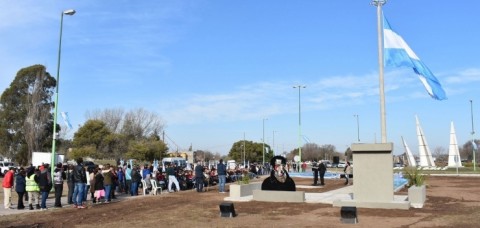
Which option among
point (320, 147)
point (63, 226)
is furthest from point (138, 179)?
point (320, 147)

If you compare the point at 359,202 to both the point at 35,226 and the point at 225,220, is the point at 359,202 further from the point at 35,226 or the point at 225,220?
the point at 35,226

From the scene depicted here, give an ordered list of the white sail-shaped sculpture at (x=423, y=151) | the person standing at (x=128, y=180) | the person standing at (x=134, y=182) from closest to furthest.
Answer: the person standing at (x=134, y=182)
the person standing at (x=128, y=180)
the white sail-shaped sculpture at (x=423, y=151)

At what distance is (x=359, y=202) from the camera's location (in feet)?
55.6

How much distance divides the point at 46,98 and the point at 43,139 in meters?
4.71

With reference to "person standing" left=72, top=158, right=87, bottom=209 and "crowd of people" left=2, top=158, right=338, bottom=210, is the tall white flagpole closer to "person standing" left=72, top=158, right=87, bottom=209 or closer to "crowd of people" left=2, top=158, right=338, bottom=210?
"crowd of people" left=2, top=158, right=338, bottom=210

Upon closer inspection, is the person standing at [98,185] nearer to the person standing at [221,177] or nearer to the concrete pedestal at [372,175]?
the person standing at [221,177]

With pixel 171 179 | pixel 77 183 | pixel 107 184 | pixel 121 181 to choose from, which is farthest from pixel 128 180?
pixel 77 183

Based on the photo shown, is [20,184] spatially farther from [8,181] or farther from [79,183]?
[79,183]

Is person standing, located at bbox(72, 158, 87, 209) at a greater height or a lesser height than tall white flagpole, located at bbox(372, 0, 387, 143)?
lesser

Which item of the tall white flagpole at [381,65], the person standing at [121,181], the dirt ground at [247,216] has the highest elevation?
the tall white flagpole at [381,65]

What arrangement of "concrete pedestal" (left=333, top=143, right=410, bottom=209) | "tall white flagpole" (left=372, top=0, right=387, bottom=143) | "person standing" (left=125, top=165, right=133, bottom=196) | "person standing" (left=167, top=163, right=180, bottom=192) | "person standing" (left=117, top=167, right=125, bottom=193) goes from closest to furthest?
1. "concrete pedestal" (left=333, top=143, right=410, bottom=209)
2. "tall white flagpole" (left=372, top=0, right=387, bottom=143)
3. "person standing" (left=125, top=165, right=133, bottom=196)
4. "person standing" (left=117, top=167, right=125, bottom=193)
5. "person standing" (left=167, top=163, right=180, bottom=192)

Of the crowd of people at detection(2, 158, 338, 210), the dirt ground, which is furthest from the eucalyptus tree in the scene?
the dirt ground

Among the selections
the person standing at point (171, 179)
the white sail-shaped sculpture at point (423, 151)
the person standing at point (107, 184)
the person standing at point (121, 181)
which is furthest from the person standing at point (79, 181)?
the white sail-shaped sculpture at point (423, 151)

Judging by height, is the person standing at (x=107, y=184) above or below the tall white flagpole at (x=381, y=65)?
below
